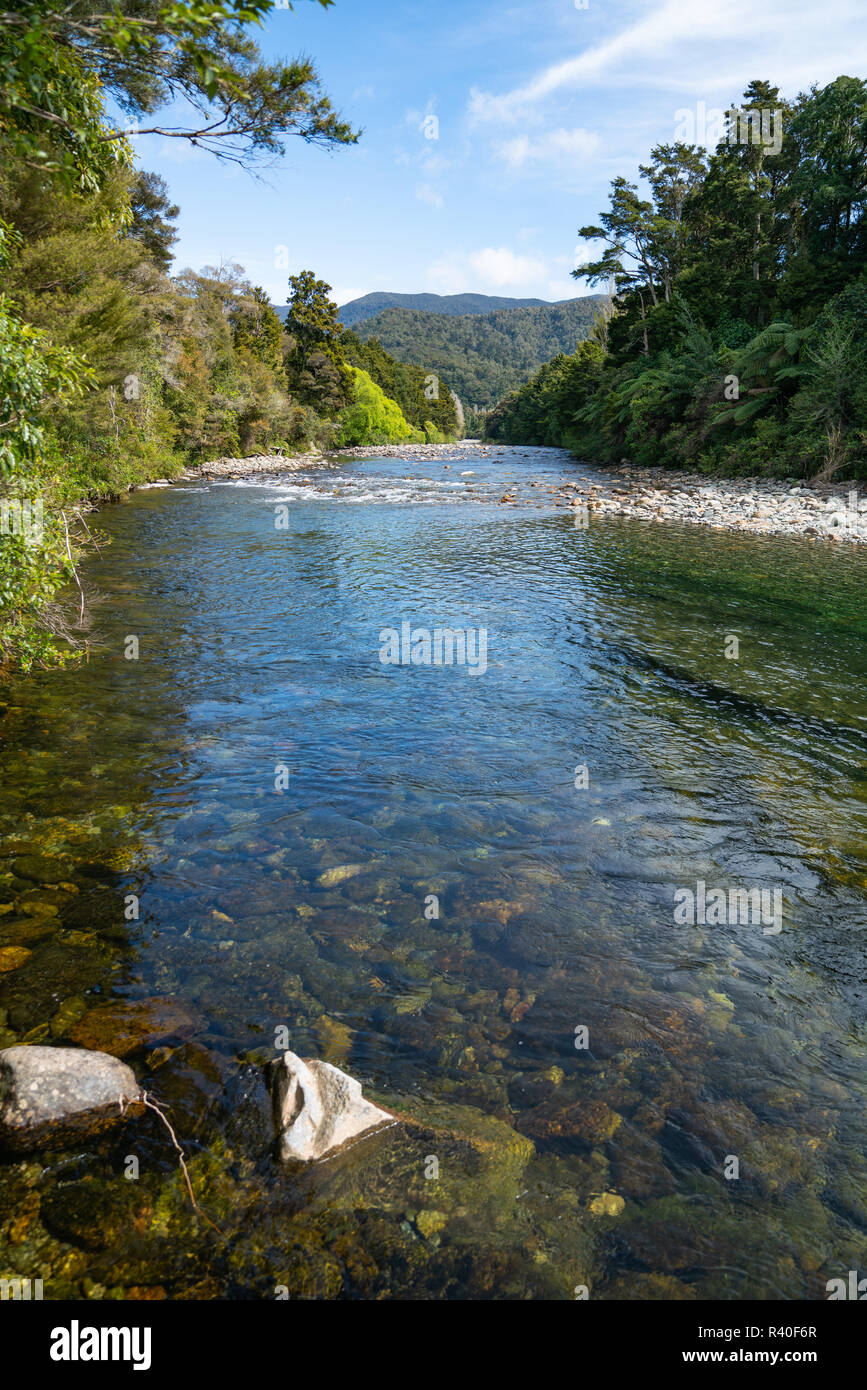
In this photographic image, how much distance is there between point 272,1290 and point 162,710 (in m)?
7.03

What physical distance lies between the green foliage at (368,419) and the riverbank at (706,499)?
100ft

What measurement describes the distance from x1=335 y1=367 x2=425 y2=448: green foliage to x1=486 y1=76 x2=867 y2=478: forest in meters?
23.9

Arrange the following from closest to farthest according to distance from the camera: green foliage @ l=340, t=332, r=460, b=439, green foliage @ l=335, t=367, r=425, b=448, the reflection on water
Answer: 1. the reflection on water
2. green foliage @ l=335, t=367, r=425, b=448
3. green foliage @ l=340, t=332, r=460, b=439

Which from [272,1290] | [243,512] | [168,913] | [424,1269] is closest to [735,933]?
[424,1269]

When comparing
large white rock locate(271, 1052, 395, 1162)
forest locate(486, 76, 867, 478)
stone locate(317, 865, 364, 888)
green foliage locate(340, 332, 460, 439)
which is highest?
green foliage locate(340, 332, 460, 439)

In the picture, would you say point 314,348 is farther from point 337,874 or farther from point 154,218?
point 337,874

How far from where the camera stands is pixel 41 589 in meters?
7.26

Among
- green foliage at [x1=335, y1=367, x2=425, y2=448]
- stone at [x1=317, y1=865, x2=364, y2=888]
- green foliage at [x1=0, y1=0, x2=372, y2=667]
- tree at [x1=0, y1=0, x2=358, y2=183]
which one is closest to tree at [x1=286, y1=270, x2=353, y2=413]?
green foliage at [x1=335, y1=367, x2=425, y2=448]

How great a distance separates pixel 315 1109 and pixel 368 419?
244ft

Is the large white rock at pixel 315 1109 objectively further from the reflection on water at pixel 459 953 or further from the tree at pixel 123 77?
the tree at pixel 123 77

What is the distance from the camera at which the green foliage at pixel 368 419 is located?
68688 mm

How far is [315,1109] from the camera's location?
3693 millimetres

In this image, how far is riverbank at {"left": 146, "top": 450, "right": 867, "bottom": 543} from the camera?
21.8 metres

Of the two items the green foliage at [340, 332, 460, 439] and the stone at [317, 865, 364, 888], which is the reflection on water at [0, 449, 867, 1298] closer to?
the stone at [317, 865, 364, 888]
